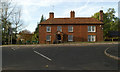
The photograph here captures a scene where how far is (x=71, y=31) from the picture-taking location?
1522 inches

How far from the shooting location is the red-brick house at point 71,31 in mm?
38125

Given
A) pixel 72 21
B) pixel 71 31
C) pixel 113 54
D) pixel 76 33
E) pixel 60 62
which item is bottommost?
pixel 60 62

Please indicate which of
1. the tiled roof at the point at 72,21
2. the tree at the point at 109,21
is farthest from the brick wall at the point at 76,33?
the tree at the point at 109,21

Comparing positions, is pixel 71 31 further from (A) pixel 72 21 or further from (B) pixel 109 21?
(B) pixel 109 21

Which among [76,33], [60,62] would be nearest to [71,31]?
[76,33]

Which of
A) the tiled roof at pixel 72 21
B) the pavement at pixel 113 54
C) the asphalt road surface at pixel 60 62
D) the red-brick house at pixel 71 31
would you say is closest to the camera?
the asphalt road surface at pixel 60 62

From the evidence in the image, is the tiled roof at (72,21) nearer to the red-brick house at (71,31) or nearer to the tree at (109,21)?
the red-brick house at (71,31)

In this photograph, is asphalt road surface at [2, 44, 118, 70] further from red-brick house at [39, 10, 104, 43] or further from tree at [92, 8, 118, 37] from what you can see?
tree at [92, 8, 118, 37]

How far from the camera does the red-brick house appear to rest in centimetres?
3812

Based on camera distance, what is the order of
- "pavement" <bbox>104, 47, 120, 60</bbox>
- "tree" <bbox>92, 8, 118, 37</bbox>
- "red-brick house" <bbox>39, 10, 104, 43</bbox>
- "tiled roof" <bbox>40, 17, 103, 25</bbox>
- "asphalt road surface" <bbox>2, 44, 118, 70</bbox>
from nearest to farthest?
"asphalt road surface" <bbox>2, 44, 118, 70</bbox>, "pavement" <bbox>104, 47, 120, 60</bbox>, "red-brick house" <bbox>39, 10, 104, 43</bbox>, "tiled roof" <bbox>40, 17, 103, 25</bbox>, "tree" <bbox>92, 8, 118, 37</bbox>

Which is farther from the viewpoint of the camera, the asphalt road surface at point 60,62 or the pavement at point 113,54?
the pavement at point 113,54

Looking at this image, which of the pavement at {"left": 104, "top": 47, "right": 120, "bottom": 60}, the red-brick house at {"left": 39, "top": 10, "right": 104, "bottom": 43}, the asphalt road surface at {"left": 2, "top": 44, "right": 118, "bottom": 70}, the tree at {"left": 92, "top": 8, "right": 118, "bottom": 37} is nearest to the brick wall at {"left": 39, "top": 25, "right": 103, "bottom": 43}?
the red-brick house at {"left": 39, "top": 10, "right": 104, "bottom": 43}

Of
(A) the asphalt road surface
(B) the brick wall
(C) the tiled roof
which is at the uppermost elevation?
(C) the tiled roof

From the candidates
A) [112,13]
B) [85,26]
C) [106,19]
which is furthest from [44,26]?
[112,13]
